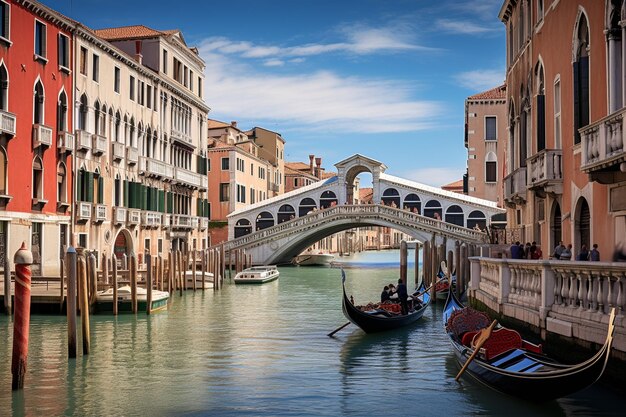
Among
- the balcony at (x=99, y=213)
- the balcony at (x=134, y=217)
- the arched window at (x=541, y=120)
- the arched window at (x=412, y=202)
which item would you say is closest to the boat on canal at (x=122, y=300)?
the balcony at (x=99, y=213)

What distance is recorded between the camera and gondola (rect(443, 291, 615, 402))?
20.1 ft

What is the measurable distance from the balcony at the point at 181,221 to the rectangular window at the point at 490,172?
12.7 metres

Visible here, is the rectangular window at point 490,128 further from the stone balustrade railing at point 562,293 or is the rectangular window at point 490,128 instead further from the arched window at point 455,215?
the stone balustrade railing at point 562,293

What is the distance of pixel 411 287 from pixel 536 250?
10.7 meters

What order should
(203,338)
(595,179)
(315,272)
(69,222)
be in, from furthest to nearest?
(315,272) → (69,222) → (203,338) → (595,179)

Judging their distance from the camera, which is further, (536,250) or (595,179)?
(536,250)

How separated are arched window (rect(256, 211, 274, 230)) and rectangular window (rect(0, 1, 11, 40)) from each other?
21.4 meters

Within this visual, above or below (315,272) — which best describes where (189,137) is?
above

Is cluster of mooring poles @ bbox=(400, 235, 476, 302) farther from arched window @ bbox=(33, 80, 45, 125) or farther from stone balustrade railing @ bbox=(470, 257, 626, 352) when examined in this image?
arched window @ bbox=(33, 80, 45, 125)

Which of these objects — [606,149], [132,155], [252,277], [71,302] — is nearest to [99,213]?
[132,155]

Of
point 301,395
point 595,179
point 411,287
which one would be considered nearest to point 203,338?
point 301,395

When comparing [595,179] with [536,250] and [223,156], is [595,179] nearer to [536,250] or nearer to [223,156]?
[536,250]

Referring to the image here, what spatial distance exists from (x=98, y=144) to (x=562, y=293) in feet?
50.7

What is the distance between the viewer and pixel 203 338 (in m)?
12.5
